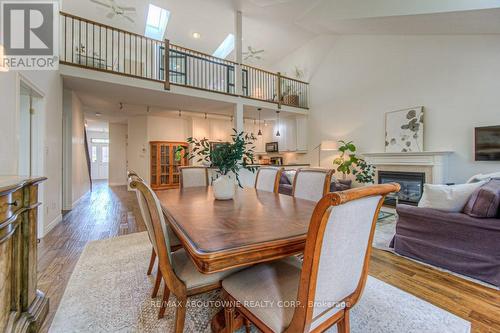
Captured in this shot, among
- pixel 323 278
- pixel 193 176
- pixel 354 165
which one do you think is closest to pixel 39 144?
pixel 193 176

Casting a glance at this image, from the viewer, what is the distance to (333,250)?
2.62 feet

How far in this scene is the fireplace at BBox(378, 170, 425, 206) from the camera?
4.33m

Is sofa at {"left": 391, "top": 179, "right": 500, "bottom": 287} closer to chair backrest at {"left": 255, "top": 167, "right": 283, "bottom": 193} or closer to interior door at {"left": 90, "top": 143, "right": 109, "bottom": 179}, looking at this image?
chair backrest at {"left": 255, "top": 167, "right": 283, "bottom": 193}

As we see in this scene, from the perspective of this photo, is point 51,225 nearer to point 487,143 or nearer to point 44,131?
point 44,131

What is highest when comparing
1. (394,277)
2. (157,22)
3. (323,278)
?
(157,22)

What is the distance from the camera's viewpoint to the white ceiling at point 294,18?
3318 millimetres

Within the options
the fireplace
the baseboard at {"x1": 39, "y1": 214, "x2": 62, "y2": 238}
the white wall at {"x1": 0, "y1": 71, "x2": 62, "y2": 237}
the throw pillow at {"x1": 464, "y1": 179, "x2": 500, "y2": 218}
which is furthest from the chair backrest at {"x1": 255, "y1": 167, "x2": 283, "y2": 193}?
the fireplace

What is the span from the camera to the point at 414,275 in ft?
6.77

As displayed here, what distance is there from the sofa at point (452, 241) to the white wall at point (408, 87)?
2.44 m

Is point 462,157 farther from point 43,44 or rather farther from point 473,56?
point 43,44

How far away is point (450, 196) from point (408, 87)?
134 inches

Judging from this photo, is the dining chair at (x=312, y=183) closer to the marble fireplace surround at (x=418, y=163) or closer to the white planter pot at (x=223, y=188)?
the white planter pot at (x=223, y=188)

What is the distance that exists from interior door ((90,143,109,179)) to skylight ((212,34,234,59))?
7.86 meters

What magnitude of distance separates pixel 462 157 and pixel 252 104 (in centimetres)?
440
